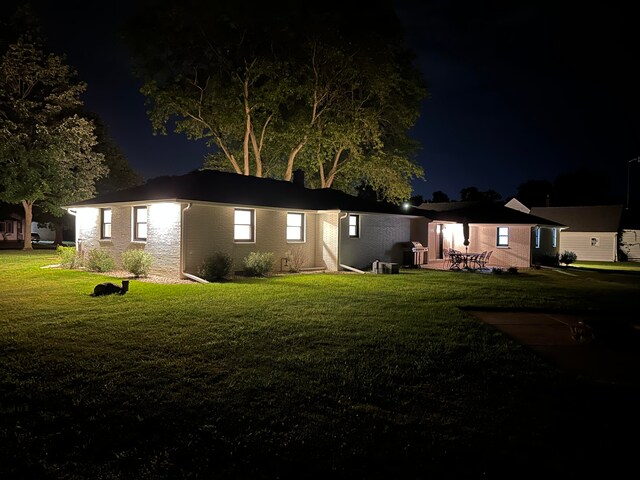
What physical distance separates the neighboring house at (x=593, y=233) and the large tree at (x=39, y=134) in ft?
117

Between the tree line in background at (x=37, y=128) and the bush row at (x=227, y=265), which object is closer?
the bush row at (x=227, y=265)

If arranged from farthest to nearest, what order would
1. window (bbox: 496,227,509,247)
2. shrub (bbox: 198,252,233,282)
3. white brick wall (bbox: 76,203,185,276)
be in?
window (bbox: 496,227,509,247), white brick wall (bbox: 76,203,185,276), shrub (bbox: 198,252,233,282)

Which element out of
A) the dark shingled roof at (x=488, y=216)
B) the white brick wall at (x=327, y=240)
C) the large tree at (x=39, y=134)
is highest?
the large tree at (x=39, y=134)

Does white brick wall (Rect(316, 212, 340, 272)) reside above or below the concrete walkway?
above

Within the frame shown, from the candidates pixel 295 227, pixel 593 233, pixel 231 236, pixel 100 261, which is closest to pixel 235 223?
pixel 231 236

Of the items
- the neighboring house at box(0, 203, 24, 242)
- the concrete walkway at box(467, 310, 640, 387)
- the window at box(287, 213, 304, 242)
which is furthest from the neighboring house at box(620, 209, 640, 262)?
the neighboring house at box(0, 203, 24, 242)

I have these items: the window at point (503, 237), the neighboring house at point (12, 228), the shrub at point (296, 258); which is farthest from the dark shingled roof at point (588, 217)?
the neighboring house at point (12, 228)

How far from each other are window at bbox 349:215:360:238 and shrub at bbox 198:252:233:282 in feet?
21.1

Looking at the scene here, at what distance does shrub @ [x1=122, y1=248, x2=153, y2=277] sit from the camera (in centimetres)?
1542

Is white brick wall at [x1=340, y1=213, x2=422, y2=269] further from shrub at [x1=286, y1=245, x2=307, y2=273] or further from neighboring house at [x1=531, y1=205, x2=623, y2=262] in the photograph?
neighboring house at [x1=531, y1=205, x2=623, y2=262]

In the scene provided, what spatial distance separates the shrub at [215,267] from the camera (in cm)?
1506

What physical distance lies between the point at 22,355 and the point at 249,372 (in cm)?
313

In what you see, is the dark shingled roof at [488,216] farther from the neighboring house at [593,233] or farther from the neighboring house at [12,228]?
the neighboring house at [12,228]

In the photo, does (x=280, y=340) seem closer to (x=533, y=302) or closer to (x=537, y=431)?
(x=537, y=431)
